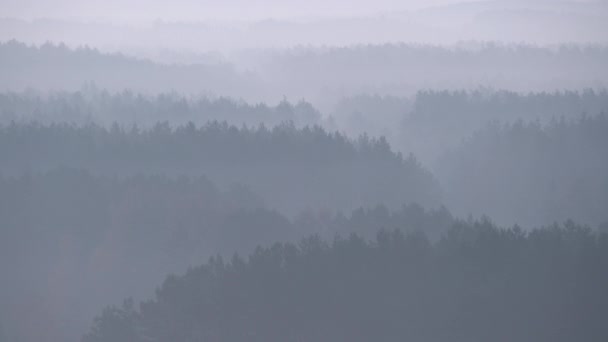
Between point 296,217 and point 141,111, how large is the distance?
1698 inches

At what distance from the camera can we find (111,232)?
3953cm

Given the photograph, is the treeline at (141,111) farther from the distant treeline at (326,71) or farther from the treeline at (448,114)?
the distant treeline at (326,71)

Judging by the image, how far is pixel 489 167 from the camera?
62.8 meters

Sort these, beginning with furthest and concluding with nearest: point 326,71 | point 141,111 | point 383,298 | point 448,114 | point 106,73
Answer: point 326,71 → point 106,73 → point 448,114 → point 141,111 → point 383,298

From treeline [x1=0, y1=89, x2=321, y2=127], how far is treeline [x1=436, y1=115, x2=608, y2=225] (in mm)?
19898

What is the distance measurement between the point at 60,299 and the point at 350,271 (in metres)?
12.6

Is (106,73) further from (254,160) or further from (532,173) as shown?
(532,173)

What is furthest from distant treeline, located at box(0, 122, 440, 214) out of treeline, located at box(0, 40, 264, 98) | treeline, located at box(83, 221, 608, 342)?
treeline, located at box(0, 40, 264, 98)

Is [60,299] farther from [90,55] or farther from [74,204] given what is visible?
[90,55]

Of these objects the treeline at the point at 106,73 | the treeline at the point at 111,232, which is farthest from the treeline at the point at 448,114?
the treeline at the point at 111,232

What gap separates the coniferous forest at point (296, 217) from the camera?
25047mm

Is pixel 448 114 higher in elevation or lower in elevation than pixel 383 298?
higher

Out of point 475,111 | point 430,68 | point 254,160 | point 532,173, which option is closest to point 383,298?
point 254,160

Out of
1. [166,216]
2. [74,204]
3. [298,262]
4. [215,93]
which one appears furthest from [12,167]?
[215,93]
